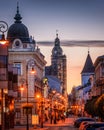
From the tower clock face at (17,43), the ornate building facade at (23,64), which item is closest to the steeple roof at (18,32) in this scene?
the ornate building facade at (23,64)

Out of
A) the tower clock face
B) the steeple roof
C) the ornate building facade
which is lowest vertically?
the ornate building facade

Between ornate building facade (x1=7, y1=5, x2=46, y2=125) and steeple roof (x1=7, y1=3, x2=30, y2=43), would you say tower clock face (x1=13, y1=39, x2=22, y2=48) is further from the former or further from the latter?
steeple roof (x1=7, y1=3, x2=30, y2=43)

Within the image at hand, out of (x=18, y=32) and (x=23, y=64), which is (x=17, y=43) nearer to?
(x=23, y=64)

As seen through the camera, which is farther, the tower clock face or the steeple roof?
the steeple roof

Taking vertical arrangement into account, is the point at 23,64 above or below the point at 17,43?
below

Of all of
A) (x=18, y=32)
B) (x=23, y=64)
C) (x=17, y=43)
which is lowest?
(x=23, y=64)

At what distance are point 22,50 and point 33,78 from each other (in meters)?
5.63

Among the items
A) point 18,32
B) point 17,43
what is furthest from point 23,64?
point 18,32

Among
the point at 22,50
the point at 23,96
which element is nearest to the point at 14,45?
the point at 22,50

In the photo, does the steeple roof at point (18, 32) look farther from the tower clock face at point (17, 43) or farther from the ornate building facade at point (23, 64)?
the tower clock face at point (17, 43)

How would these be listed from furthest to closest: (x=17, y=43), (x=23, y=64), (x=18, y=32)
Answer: (x=18, y=32) < (x=17, y=43) < (x=23, y=64)

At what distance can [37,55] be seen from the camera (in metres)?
115

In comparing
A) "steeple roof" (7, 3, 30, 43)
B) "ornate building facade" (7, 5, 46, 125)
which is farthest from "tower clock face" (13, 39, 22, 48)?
"steeple roof" (7, 3, 30, 43)

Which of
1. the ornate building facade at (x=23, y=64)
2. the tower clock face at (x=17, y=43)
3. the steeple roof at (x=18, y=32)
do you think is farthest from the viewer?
the steeple roof at (x=18, y=32)
